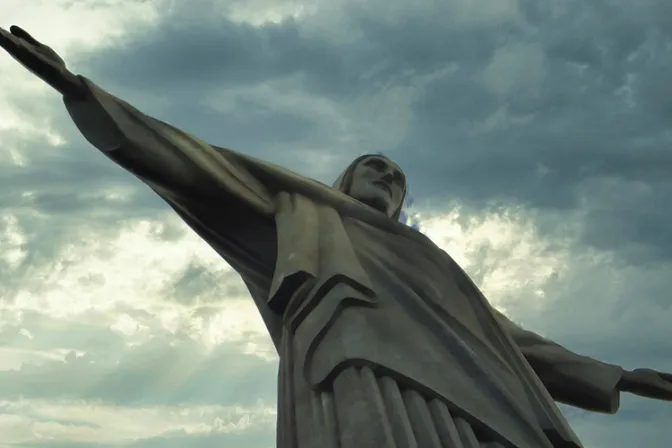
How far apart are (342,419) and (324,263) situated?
126 cm

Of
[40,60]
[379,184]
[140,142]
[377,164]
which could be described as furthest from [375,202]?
[40,60]

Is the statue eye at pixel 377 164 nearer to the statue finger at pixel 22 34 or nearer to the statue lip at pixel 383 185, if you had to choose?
the statue lip at pixel 383 185

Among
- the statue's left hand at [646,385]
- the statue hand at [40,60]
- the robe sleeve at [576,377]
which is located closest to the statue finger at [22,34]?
the statue hand at [40,60]

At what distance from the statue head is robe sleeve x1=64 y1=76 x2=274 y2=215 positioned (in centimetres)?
113

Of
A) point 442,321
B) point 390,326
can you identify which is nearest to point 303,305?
point 390,326

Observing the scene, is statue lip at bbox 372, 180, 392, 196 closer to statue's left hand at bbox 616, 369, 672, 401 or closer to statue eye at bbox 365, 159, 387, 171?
statue eye at bbox 365, 159, 387, 171

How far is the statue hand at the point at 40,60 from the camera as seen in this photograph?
5.79m

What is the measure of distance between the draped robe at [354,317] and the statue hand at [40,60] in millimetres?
127

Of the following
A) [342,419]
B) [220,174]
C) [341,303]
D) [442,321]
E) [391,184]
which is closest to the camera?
[342,419]

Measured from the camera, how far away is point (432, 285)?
21.3ft

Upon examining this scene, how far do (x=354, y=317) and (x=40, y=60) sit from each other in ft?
9.64

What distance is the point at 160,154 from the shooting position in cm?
630

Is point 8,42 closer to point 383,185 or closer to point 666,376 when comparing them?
point 383,185

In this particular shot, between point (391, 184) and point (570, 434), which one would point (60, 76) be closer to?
point (391, 184)
